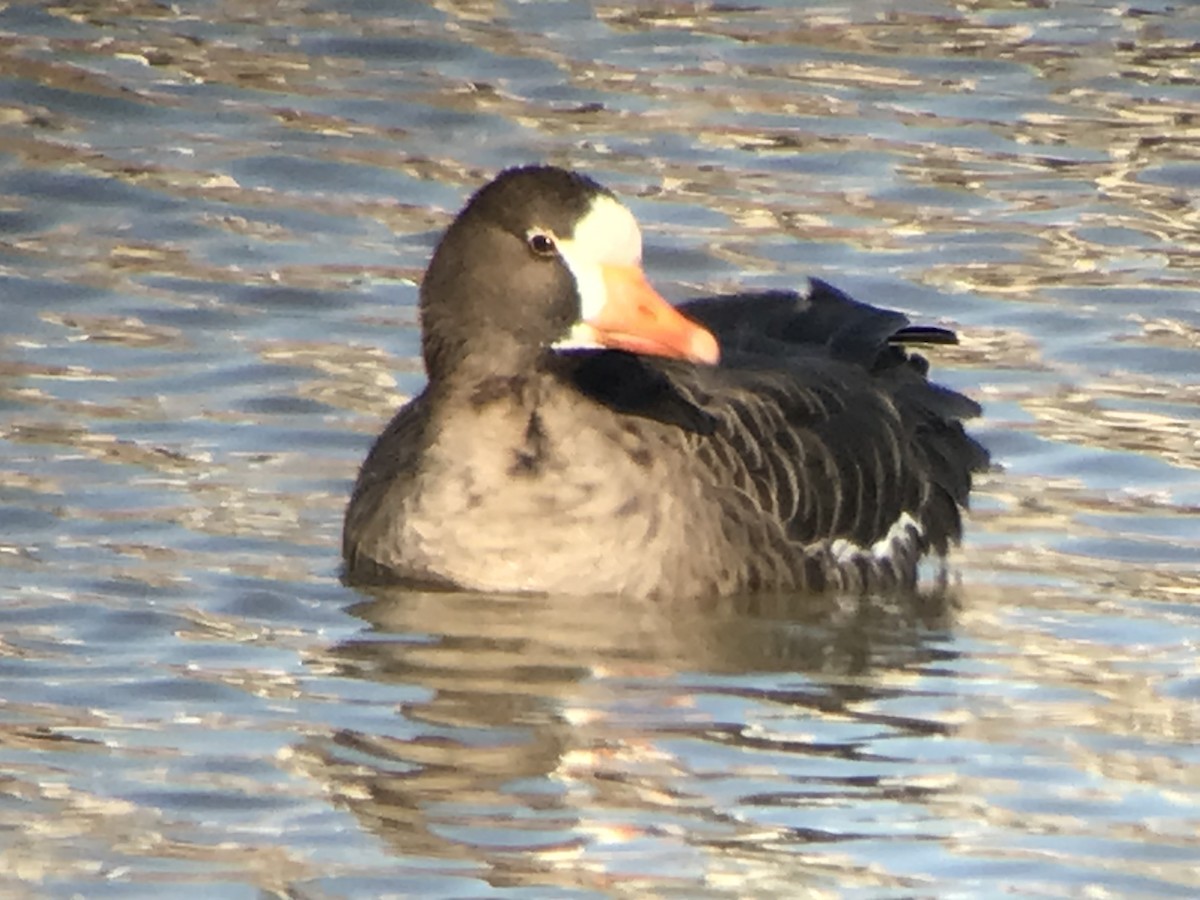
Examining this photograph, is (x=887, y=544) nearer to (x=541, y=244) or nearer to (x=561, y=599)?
(x=561, y=599)

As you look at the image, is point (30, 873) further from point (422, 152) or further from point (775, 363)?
point (422, 152)

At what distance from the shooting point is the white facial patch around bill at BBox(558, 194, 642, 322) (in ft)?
33.8

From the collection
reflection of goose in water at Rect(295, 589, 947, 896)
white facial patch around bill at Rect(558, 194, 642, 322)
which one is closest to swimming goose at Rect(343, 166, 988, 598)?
white facial patch around bill at Rect(558, 194, 642, 322)

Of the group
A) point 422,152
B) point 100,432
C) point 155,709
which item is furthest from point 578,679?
point 422,152

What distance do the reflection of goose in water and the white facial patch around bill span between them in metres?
0.94

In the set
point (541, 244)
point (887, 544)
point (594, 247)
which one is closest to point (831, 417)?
point (887, 544)

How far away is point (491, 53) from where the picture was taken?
54.7 feet

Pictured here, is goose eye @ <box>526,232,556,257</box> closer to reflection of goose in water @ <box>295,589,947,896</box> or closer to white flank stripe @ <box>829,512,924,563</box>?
reflection of goose in water @ <box>295,589,947,896</box>

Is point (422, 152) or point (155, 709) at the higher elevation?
point (422, 152)

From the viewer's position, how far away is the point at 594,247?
10320 mm

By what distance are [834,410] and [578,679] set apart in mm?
1741

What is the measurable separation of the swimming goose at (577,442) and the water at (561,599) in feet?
0.58

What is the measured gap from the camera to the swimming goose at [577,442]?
10258 millimetres

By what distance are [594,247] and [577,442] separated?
60 cm
